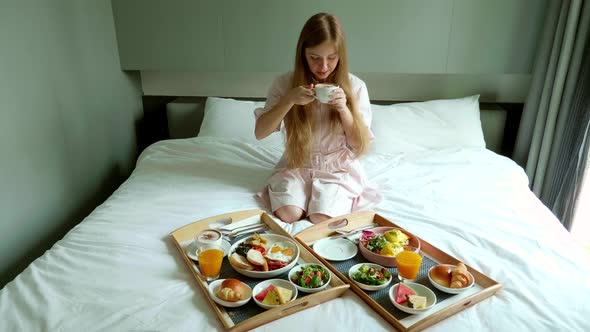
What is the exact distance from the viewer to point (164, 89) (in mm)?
2885

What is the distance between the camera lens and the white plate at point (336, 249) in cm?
138

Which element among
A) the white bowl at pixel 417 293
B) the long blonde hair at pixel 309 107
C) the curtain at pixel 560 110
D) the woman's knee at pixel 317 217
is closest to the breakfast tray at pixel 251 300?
the white bowl at pixel 417 293

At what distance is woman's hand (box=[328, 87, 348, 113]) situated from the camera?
5.13ft

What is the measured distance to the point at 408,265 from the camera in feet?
3.95

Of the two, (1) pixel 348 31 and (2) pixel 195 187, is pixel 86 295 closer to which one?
(2) pixel 195 187

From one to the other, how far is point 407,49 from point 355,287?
171 cm

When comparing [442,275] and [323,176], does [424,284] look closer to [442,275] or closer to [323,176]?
[442,275]

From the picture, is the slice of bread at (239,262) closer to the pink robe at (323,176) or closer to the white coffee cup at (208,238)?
the white coffee cup at (208,238)

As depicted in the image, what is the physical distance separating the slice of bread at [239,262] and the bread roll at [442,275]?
21.3 inches

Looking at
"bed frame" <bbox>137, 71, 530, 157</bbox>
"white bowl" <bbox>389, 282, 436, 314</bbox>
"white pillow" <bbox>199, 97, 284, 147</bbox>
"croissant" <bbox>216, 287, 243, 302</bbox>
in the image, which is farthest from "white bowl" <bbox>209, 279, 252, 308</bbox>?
"bed frame" <bbox>137, 71, 530, 157</bbox>

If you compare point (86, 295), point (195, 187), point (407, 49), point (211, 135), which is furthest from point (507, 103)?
point (86, 295)

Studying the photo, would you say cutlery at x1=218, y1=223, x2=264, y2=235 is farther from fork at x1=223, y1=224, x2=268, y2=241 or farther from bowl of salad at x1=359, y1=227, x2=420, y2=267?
bowl of salad at x1=359, y1=227, x2=420, y2=267

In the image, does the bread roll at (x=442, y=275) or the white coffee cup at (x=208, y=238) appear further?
the white coffee cup at (x=208, y=238)

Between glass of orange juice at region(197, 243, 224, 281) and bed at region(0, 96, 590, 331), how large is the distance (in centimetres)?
5
